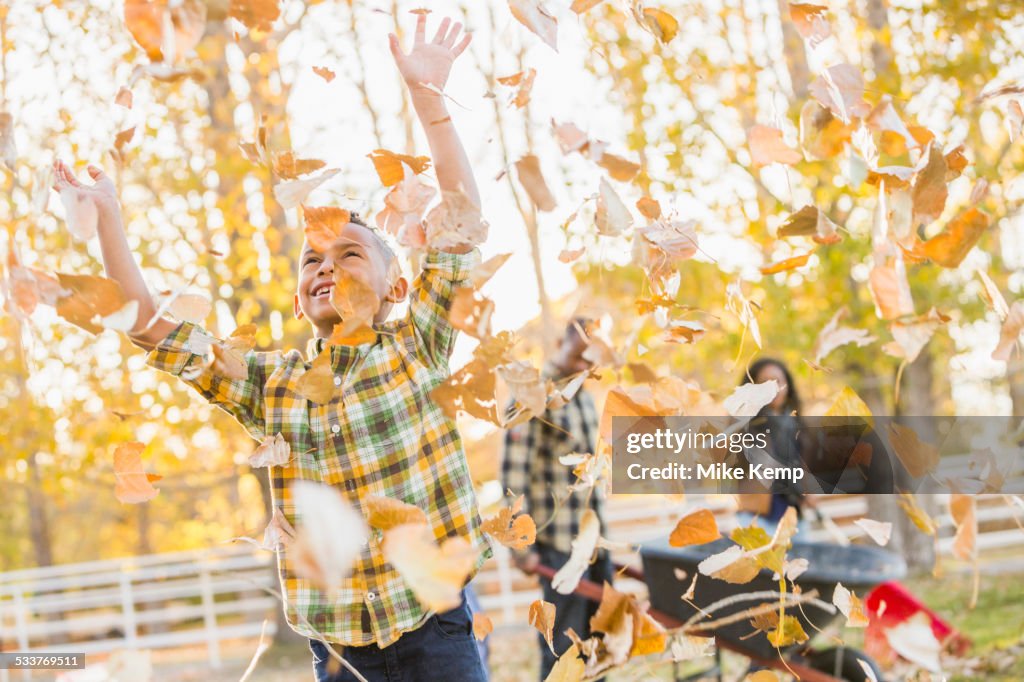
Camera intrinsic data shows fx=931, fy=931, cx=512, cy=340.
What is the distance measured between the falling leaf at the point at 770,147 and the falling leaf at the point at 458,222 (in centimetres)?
44

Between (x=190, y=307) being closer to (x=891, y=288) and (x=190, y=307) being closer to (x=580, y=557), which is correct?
(x=580, y=557)

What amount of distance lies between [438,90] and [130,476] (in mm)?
764

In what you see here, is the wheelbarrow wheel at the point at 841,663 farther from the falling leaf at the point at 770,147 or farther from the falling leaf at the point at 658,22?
the falling leaf at the point at 658,22

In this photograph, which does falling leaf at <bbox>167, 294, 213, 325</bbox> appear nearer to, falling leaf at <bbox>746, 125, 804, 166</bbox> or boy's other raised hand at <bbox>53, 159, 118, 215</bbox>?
boy's other raised hand at <bbox>53, 159, 118, 215</bbox>

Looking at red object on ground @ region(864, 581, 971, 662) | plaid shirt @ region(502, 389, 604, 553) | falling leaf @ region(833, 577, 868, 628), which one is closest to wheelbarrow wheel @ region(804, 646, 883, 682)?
Result: red object on ground @ region(864, 581, 971, 662)

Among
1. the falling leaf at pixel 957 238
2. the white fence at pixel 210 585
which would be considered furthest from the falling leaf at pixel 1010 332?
the white fence at pixel 210 585

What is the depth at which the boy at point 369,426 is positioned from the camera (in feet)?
5.31

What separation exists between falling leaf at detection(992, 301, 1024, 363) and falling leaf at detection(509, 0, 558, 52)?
29.6 inches

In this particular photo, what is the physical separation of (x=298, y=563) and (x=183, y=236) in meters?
5.50

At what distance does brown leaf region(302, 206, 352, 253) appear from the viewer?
138 centimetres

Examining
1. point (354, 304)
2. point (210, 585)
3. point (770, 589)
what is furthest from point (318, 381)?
point (210, 585)

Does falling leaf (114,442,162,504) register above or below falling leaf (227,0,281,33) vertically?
below

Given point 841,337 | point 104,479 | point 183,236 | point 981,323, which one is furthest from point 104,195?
point 104,479

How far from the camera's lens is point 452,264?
1.58 metres
